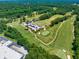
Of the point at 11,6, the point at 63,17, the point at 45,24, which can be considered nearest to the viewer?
the point at 45,24

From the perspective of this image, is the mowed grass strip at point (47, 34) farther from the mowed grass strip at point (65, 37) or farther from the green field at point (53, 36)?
the mowed grass strip at point (65, 37)

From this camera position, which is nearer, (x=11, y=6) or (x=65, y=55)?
(x=65, y=55)

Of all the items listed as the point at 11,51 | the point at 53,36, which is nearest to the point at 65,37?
the point at 53,36

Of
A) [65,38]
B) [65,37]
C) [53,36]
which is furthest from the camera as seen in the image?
[53,36]

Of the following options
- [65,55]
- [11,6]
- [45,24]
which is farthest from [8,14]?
[65,55]

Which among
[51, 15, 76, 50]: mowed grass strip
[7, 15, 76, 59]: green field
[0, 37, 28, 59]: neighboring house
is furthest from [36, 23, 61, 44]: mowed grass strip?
[0, 37, 28, 59]: neighboring house

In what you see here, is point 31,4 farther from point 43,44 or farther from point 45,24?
point 43,44

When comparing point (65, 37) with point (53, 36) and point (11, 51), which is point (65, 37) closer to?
point (53, 36)

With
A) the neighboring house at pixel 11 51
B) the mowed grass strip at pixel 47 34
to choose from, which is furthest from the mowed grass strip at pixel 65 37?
the neighboring house at pixel 11 51
